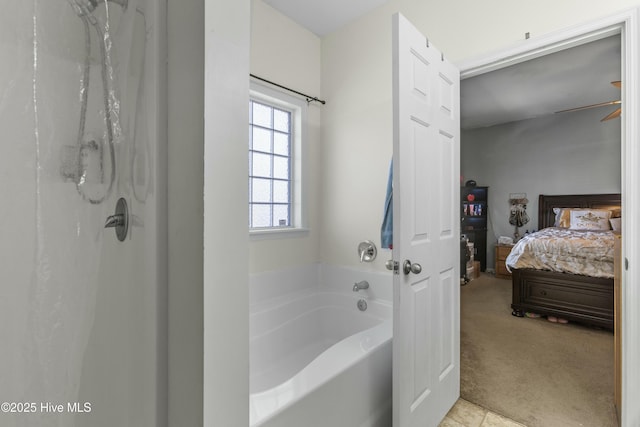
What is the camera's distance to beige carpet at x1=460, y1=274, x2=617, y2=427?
178cm

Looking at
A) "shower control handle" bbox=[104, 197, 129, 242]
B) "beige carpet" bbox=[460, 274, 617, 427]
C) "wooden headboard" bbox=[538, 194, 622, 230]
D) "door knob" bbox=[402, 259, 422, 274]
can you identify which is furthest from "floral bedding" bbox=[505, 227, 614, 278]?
"shower control handle" bbox=[104, 197, 129, 242]

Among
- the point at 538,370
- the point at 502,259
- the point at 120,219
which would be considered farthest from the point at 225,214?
the point at 502,259

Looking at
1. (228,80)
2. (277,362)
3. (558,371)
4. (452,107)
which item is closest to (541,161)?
(558,371)

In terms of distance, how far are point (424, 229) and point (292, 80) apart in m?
1.73

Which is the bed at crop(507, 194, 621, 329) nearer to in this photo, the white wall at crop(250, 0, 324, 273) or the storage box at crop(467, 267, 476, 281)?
the storage box at crop(467, 267, 476, 281)

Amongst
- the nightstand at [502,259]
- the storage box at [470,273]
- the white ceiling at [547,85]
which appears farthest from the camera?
the nightstand at [502,259]

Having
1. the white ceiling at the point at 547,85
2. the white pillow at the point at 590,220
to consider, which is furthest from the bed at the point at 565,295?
the white ceiling at the point at 547,85

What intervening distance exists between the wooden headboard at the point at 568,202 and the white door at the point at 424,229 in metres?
4.71

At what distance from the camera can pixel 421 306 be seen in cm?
148

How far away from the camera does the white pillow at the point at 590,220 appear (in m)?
4.41

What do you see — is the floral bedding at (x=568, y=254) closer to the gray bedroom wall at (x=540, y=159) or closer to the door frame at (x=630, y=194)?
the door frame at (x=630, y=194)

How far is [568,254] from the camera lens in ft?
10.6

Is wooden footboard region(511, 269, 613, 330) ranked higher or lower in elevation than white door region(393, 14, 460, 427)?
lower

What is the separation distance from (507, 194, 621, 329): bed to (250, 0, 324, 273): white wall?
8.54ft
